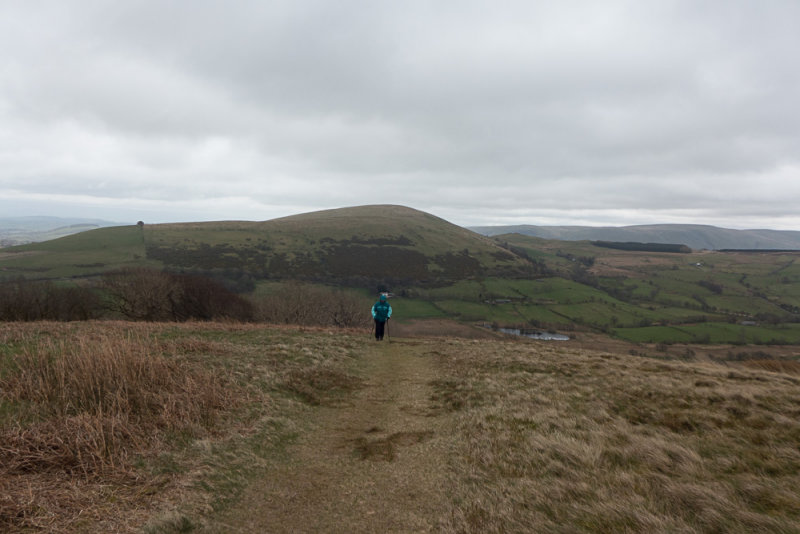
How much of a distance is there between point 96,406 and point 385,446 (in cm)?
702

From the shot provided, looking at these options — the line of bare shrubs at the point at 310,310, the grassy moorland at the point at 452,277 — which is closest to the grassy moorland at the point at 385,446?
the line of bare shrubs at the point at 310,310

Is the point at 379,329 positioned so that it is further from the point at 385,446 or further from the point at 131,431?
the point at 131,431

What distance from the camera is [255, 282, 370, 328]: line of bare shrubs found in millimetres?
55969

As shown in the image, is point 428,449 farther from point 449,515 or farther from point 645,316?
point 645,316

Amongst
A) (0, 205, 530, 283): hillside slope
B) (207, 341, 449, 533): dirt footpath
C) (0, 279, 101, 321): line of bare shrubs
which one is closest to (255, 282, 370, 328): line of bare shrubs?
(0, 279, 101, 321): line of bare shrubs

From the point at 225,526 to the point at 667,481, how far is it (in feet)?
24.7

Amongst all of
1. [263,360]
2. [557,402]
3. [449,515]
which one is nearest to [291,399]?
[263,360]

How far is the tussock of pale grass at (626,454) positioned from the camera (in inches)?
205

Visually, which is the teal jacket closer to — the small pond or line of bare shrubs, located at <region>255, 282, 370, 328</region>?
line of bare shrubs, located at <region>255, 282, 370, 328</region>

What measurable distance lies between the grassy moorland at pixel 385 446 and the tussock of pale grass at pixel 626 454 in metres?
0.04

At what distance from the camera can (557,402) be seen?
11.2 meters

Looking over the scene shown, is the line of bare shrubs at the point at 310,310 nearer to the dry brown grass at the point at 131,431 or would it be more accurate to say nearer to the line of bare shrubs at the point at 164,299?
the line of bare shrubs at the point at 164,299

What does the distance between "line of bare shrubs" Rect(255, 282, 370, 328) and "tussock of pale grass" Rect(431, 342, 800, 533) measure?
46.5 m

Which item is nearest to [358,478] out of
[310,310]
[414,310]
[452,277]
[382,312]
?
[382,312]
